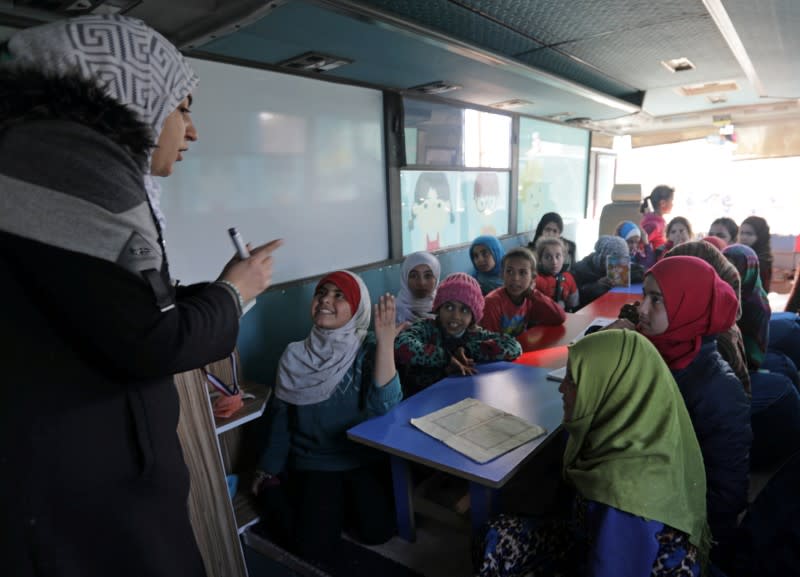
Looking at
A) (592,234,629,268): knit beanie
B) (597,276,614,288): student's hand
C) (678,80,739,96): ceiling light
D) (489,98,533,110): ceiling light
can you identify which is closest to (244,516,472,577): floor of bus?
(597,276,614,288): student's hand

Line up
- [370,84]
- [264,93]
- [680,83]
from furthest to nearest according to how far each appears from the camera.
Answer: [680,83], [370,84], [264,93]

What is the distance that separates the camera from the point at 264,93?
2549 mm

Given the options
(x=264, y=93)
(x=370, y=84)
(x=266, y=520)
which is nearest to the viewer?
(x=266, y=520)

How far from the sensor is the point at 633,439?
3.99 ft

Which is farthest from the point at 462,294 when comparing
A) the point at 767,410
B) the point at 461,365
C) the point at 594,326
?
the point at 767,410

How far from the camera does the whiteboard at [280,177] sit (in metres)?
2.29

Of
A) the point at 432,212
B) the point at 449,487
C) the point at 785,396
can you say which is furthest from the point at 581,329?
the point at 432,212

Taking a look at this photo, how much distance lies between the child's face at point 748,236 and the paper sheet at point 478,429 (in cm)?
329

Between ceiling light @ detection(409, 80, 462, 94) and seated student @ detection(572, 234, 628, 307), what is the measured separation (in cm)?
192

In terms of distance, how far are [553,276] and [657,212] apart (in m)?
2.71

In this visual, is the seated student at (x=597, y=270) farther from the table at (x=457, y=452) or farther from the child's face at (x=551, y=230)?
the table at (x=457, y=452)

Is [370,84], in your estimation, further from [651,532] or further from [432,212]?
[651,532]

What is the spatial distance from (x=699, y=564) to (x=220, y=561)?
1498 millimetres

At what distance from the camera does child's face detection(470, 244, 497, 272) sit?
398cm
